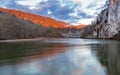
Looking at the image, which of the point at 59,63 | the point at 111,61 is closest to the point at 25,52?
the point at 59,63

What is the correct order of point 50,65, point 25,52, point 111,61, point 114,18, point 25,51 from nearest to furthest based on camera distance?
point 50,65, point 111,61, point 25,52, point 25,51, point 114,18

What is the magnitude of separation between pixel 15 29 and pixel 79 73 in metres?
142

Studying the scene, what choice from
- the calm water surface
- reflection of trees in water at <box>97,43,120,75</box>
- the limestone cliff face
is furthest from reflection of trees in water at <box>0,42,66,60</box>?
the limestone cliff face

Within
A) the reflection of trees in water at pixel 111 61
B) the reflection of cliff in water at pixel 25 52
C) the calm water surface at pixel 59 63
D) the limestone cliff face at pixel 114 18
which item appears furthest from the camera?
the limestone cliff face at pixel 114 18

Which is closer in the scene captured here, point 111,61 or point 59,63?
point 59,63

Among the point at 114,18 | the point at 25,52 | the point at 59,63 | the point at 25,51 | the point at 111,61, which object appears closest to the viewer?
the point at 59,63

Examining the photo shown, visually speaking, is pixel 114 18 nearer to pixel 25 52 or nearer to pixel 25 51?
pixel 25 51

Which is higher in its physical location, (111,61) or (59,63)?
(59,63)

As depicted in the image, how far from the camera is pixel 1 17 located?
Answer: 156625 millimetres

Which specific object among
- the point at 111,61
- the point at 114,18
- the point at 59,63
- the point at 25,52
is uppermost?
the point at 114,18

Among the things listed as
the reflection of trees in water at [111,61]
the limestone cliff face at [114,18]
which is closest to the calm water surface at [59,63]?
the reflection of trees in water at [111,61]

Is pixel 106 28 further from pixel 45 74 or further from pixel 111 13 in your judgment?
pixel 45 74

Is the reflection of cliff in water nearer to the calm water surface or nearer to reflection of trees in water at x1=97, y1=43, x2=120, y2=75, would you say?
the calm water surface

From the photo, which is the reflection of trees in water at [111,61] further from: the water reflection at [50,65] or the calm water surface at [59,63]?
the water reflection at [50,65]
